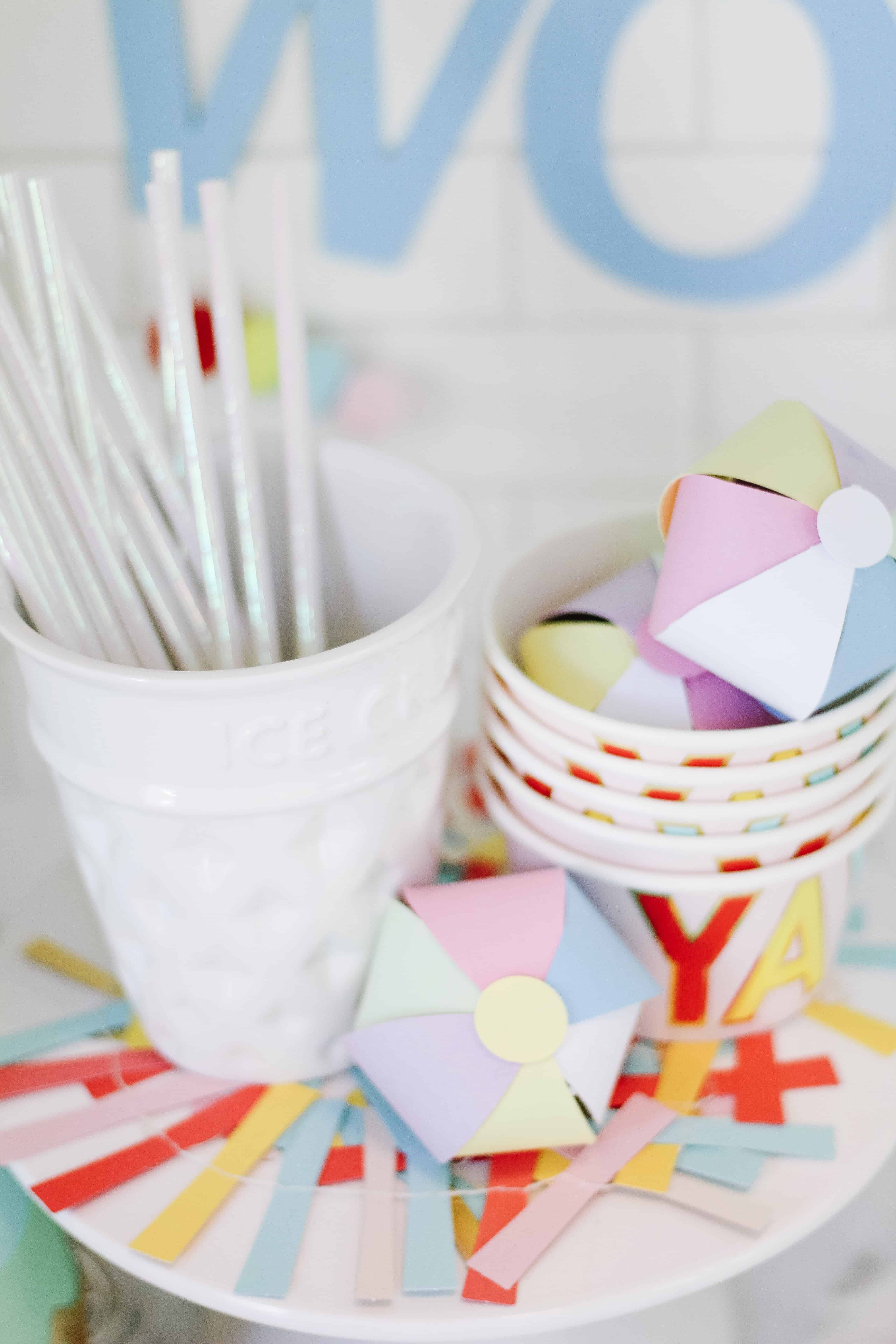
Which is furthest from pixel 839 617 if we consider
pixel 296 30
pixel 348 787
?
pixel 296 30

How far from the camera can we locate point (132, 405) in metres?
0.42

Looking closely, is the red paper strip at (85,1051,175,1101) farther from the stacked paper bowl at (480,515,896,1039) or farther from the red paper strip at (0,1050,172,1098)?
the stacked paper bowl at (480,515,896,1039)

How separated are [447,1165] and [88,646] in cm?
22

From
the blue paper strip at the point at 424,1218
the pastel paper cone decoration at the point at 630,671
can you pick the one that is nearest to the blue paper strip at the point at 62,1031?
the blue paper strip at the point at 424,1218

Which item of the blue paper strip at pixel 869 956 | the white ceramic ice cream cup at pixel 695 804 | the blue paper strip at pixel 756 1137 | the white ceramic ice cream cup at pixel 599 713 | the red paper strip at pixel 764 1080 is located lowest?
the blue paper strip at pixel 869 956

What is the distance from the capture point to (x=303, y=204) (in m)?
0.59

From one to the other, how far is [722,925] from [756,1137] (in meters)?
0.07

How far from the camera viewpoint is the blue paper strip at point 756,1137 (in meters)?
0.40

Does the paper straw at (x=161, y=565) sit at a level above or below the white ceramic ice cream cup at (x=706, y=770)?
above

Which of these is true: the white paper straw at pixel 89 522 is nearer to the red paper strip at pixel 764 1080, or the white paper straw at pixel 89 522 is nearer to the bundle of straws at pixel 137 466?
the bundle of straws at pixel 137 466

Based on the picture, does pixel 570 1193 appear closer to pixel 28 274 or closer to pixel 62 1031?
pixel 62 1031

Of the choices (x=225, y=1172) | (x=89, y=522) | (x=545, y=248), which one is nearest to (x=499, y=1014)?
(x=225, y=1172)

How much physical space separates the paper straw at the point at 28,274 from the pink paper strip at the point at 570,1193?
30 centimetres

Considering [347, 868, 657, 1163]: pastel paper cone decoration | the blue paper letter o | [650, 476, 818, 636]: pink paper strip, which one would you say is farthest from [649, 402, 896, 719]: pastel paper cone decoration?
the blue paper letter o
